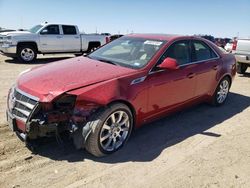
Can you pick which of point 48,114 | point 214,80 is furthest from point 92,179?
point 214,80

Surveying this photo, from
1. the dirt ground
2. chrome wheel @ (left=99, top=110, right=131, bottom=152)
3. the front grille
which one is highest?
the front grille

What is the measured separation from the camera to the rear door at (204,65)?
561 cm

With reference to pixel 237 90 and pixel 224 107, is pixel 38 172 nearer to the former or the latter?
pixel 224 107

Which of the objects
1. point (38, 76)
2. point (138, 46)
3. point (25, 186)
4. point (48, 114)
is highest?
point (138, 46)

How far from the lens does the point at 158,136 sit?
4820 millimetres

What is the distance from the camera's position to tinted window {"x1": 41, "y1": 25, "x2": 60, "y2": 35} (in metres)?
13.7

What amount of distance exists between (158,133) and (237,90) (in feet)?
14.6

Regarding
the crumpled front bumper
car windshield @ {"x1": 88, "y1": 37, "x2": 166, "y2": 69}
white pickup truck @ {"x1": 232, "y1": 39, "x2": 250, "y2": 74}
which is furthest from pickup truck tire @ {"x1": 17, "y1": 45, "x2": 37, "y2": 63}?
white pickup truck @ {"x1": 232, "y1": 39, "x2": 250, "y2": 74}

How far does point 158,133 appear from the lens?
4.94m

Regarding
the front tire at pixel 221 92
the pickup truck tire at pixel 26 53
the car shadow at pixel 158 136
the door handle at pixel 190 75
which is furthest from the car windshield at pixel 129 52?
the pickup truck tire at pixel 26 53

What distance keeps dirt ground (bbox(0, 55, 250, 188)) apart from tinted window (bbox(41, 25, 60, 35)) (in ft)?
29.9

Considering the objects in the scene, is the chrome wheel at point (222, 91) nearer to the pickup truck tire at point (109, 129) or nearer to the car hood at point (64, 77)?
the car hood at point (64, 77)

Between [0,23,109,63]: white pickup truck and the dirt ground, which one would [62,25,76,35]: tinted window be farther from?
the dirt ground

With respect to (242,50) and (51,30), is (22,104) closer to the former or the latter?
(242,50)
